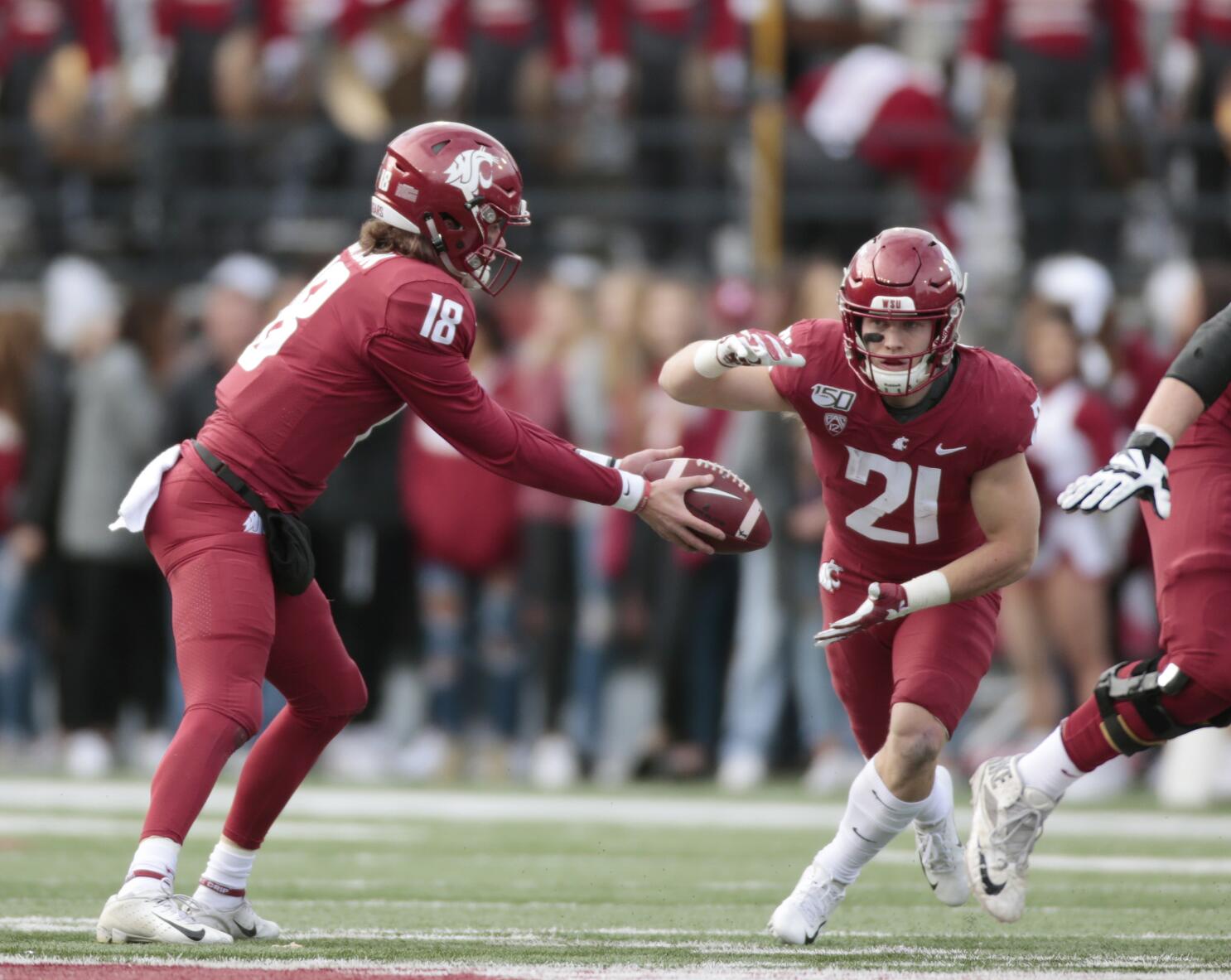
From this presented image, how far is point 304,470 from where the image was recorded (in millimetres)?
5348

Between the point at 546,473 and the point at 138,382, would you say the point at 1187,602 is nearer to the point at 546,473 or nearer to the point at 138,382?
the point at 546,473

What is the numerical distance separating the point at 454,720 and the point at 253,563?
214 inches

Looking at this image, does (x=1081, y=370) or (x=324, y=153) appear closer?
(x=1081, y=370)

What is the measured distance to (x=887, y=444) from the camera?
5.48m

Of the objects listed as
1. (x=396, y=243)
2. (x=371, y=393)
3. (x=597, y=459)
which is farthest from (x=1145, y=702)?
(x=396, y=243)

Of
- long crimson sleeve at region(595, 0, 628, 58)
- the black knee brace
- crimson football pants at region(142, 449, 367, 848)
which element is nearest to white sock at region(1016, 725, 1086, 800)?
the black knee brace

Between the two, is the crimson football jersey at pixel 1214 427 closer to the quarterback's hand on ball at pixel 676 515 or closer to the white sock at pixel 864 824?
the white sock at pixel 864 824

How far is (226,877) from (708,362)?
5.61 ft

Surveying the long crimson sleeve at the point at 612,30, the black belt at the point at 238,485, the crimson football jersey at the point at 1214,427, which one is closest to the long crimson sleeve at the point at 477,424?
the black belt at the point at 238,485

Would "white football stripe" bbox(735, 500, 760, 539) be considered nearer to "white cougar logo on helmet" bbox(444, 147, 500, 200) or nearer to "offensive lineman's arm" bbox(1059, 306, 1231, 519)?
"offensive lineman's arm" bbox(1059, 306, 1231, 519)

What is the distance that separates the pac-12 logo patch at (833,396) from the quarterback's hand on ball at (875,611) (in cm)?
45

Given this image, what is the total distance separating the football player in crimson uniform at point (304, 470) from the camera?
16.9 feet

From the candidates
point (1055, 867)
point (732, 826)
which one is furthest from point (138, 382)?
point (1055, 867)

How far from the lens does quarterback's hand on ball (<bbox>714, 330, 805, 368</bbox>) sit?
5289 mm
